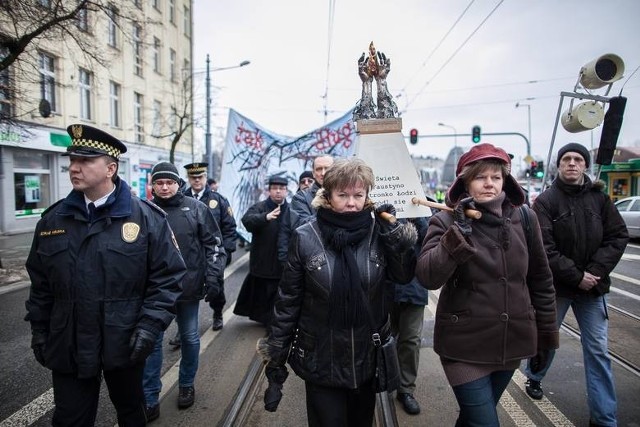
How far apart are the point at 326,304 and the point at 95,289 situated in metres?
1.24

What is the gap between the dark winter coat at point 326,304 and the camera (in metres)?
2.08

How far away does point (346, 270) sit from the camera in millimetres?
2096

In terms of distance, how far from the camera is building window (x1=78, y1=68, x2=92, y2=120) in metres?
17.5

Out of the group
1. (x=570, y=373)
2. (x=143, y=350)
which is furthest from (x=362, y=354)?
(x=570, y=373)

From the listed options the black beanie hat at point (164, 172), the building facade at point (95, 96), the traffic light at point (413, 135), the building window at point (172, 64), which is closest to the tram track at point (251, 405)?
the black beanie hat at point (164, 172)

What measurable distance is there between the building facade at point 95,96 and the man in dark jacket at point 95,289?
686cm

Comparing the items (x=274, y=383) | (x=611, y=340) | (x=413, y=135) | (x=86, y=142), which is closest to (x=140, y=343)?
(x=274, y=383)

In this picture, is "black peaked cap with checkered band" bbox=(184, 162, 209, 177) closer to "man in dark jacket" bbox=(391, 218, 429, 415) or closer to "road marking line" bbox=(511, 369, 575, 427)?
"man in dark jacket" bbox=(391, 218, 429, 415)

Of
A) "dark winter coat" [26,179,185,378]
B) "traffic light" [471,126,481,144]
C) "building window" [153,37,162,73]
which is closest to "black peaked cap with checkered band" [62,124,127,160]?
"dark winter coat" [26,179,185,378]

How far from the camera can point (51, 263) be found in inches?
86.7

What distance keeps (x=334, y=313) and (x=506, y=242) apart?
3.23 ft

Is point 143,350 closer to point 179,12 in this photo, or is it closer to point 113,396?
point 113,396

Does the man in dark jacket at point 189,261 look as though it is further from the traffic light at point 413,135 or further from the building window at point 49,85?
the traffic light at point 413,135

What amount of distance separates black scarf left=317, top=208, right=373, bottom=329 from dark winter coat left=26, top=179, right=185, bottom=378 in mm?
997
